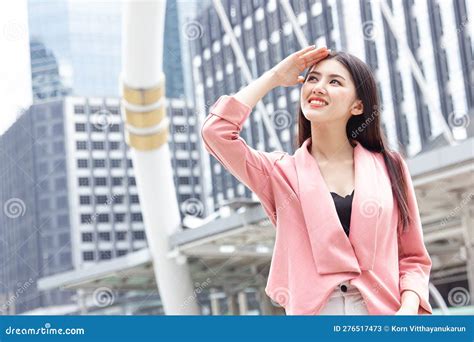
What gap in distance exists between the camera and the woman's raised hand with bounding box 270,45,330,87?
4.23ft

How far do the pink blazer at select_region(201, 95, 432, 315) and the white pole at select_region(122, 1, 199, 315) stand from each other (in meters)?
5.09

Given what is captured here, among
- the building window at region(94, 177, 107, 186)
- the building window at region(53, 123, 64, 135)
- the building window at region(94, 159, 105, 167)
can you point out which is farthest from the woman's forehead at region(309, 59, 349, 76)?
the building window at region(53, 123, 64, 135)

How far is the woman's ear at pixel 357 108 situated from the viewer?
1.33m

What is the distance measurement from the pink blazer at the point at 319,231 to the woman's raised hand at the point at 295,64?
7 cm

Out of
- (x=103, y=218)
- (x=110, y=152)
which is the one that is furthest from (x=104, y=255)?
(x=110, y=152)

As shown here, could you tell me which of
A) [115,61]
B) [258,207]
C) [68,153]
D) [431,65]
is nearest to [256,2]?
[68,153]

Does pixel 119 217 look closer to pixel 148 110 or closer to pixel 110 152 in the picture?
pixel 110 152

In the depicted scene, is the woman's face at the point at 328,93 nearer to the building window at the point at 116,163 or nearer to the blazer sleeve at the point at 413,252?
the blazer sleeve at the point at 413,252

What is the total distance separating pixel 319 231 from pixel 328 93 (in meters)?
0.20

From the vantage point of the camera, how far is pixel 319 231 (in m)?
1.20

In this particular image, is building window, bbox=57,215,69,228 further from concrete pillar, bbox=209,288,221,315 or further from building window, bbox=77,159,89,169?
concrete pillar, bbox=209,288,221,315
